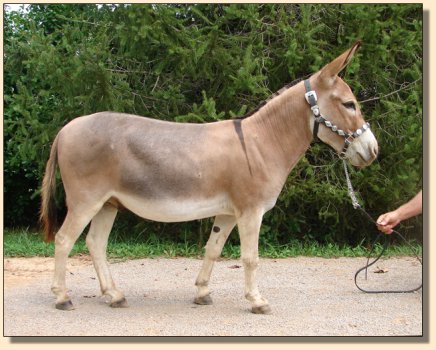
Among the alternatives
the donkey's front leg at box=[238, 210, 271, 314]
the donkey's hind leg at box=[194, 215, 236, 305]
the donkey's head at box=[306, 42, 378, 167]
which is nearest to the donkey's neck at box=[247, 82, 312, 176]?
the donkey's head at box=[306, 42, 378, 167]

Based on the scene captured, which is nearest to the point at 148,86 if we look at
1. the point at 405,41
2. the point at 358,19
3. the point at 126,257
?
the point at 126,257

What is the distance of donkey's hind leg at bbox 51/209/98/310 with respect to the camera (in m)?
4.68

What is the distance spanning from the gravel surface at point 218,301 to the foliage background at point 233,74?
1124 mm

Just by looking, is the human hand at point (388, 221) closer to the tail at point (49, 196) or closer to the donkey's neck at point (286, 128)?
the donkey's neck at point (286, 128)

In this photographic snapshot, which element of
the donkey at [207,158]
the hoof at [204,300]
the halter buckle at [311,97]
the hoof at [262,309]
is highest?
the halter buckle at [311,97]

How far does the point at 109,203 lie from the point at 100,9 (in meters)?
4.21

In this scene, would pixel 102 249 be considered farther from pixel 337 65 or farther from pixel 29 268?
pixel 337 65

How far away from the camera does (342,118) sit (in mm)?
4625

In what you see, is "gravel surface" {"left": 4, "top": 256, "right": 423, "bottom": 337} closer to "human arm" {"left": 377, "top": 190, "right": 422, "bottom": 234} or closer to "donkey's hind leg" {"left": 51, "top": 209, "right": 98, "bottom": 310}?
"donkey's hind leg" {"left": 51, "top": 209, "right": 98, "bottom": 310}

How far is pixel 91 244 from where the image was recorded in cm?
499

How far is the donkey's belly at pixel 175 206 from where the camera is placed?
4605 mm

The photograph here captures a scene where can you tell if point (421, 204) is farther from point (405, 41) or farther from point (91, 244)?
point (405, 41)

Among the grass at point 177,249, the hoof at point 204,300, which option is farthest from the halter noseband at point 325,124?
the grass at point 177,249

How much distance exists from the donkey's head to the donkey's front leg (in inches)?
37.5
